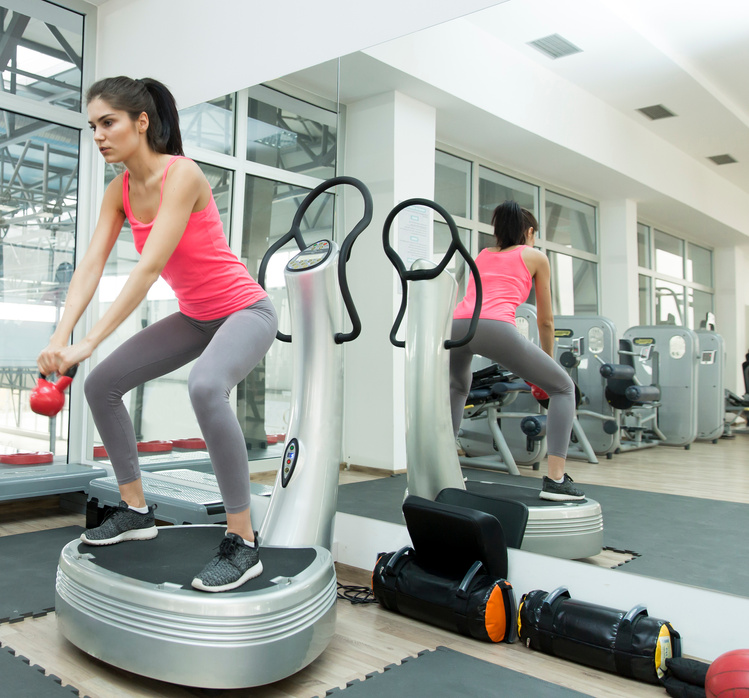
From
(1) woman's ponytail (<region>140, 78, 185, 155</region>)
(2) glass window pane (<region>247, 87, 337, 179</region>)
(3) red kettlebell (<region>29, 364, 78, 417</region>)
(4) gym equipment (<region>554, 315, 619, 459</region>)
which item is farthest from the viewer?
(2) glass window pane (<region>247, 87, 337, 179</region>)

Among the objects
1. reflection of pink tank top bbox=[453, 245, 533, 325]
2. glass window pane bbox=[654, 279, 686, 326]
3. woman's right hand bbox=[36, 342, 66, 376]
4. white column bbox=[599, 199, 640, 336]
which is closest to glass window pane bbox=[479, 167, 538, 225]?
reflection of pink tank top bbox=[453, 245, 533, 325]

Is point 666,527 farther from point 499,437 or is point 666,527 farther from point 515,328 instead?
point 515,328

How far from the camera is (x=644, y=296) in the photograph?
101 inches

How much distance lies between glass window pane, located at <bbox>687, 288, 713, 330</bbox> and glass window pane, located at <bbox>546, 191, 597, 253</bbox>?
0.39 m

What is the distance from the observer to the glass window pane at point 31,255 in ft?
12.3

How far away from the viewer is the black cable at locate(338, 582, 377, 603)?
91.3 inches

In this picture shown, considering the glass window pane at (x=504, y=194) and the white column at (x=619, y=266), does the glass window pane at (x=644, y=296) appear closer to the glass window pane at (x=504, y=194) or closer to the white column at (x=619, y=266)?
the white column at (x=619, y=266)

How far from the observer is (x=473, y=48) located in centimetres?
250

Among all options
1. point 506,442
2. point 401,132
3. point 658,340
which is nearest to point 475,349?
point 506,442

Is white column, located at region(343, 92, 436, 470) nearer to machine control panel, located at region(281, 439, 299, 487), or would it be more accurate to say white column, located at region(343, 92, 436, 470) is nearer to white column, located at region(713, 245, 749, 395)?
machine control panel, located at region(281, 439, 299, 487)

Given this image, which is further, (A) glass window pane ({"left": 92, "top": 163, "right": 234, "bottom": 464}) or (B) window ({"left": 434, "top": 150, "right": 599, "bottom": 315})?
(A) glass window pane ({"left": 92, "top": 163, "right": 234, "bottom": 464})

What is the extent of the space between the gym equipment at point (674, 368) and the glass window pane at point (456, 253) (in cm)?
67

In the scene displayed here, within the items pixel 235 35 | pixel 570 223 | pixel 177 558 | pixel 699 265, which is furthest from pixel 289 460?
pixel 235 35

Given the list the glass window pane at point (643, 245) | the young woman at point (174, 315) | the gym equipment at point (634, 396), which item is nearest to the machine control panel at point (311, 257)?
the young woman at point (174, 315)
